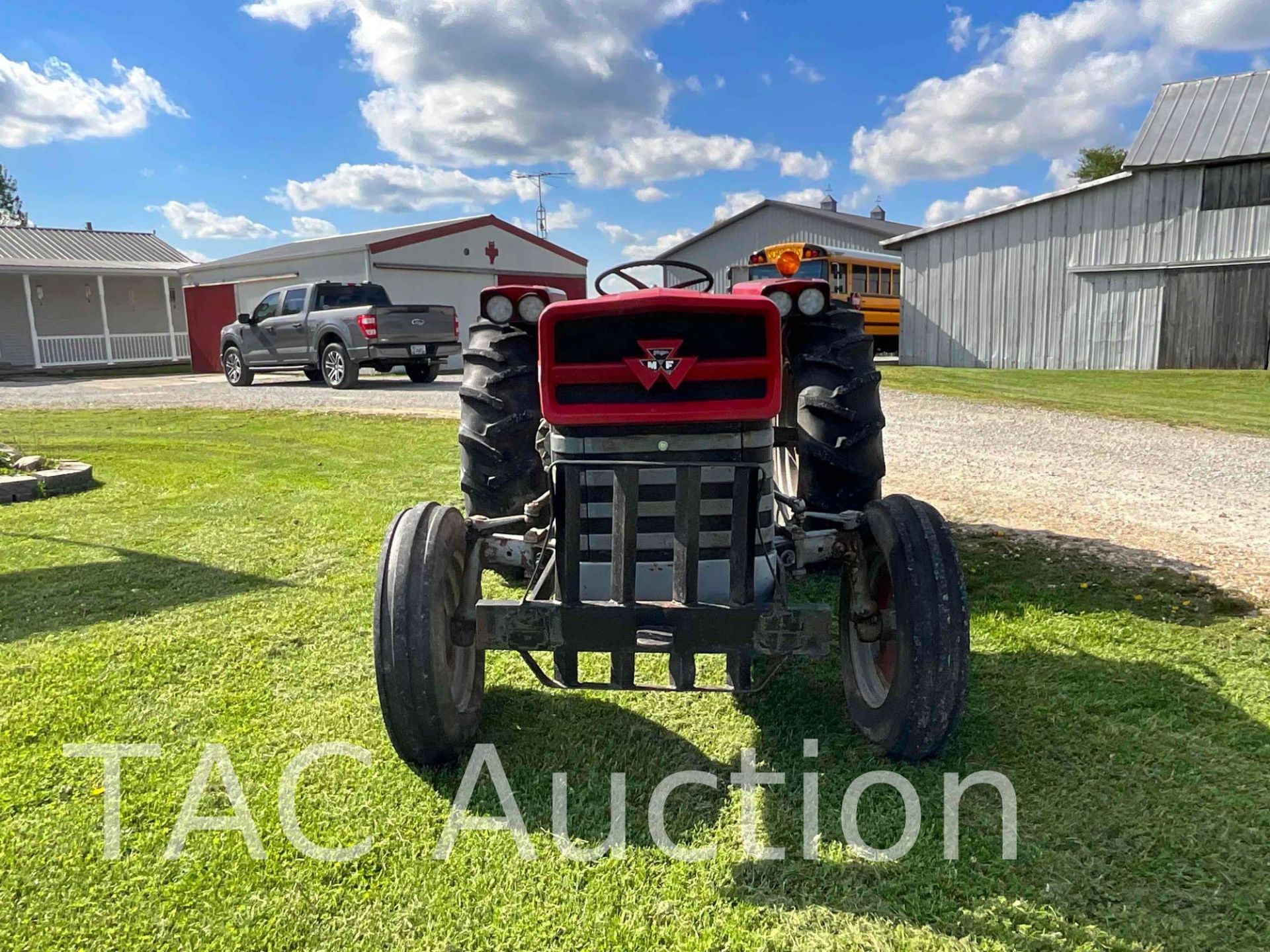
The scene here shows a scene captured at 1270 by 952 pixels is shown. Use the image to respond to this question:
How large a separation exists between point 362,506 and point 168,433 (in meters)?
5.57

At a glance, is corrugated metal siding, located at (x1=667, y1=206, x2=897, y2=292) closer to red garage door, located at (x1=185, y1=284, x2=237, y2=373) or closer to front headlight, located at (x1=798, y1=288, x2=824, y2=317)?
red garage door, located at (x1=185, y1=284, x2=237, y2=373)

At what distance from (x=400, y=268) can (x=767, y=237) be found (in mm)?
17426

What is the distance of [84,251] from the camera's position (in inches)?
1115

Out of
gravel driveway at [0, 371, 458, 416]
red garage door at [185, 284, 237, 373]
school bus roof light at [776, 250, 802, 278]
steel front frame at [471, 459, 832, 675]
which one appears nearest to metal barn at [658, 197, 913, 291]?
red garage door at [185, 284, 237, 373]

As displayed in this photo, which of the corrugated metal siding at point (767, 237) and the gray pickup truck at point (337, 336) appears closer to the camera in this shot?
the gray pickup truck at point (337, 336)

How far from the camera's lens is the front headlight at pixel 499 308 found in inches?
148

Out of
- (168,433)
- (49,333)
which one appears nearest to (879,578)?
(168,433)

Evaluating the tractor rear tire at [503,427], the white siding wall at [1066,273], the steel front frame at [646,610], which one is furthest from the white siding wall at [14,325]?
the steel front frame at [646,610]

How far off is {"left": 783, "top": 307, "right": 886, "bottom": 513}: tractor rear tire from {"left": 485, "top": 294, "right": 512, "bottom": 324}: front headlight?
1.23m

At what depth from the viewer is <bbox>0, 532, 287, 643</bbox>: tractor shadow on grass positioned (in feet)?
13.4

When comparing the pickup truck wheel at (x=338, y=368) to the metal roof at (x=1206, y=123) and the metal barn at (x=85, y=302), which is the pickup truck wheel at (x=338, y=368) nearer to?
the metal barn at (x=85, y=302)

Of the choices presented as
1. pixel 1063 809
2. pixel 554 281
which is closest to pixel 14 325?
pixel 554 281

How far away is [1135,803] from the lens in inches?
98.9

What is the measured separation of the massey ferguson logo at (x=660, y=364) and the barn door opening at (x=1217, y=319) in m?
18.5
